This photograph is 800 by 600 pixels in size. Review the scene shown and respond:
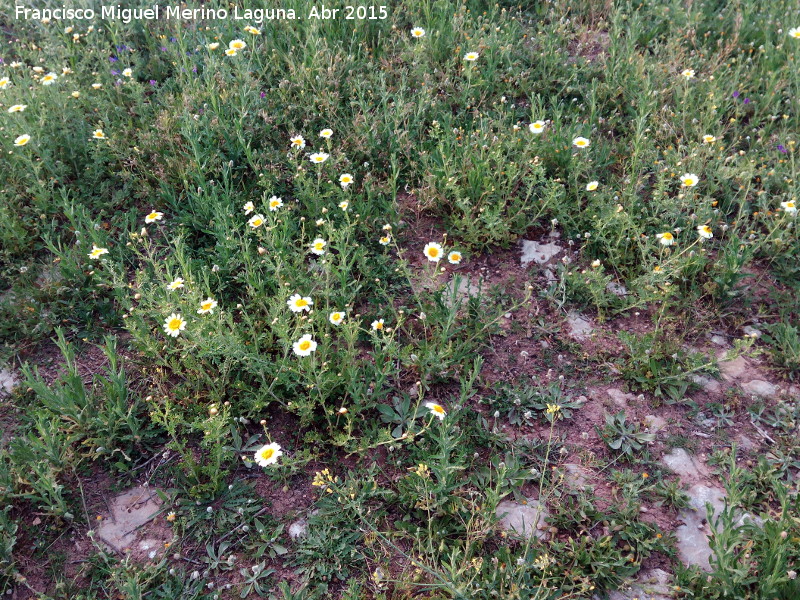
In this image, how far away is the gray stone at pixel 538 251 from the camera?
3818 millimetres

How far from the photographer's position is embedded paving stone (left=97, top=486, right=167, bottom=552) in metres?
2.64

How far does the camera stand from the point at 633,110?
452 centimetres

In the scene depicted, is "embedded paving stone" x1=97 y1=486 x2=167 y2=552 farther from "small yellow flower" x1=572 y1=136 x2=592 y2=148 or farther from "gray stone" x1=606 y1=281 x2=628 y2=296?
"small yellow flower" x1=572 y1=136 x2=592 y2=148

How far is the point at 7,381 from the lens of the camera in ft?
10.4

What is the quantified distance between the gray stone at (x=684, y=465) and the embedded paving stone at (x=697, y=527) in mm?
54

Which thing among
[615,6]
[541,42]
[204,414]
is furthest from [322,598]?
[615,6]

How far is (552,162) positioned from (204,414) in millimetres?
2787

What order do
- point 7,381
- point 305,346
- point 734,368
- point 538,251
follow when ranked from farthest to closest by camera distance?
point 538,251
point 734,368
point 7,381
point 305,346

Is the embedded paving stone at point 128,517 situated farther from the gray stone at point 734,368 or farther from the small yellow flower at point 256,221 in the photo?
the gray stone at point 734,368

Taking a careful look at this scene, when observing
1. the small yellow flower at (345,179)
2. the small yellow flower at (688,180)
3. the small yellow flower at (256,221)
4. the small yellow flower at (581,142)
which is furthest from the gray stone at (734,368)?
→ the small yellow flower at (256,221)

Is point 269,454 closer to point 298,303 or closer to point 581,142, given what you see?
point 298,303

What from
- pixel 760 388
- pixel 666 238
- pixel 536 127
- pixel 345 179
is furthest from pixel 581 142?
pixel 760 388

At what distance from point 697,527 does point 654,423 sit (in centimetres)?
55

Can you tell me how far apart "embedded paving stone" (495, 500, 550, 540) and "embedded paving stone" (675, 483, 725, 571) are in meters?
0.59
